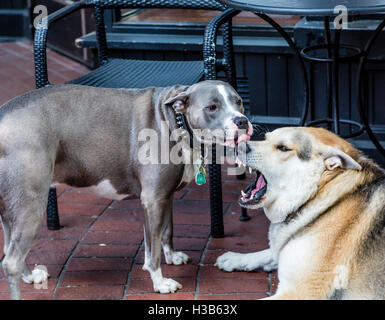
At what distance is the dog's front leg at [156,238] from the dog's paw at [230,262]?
0.28 metres

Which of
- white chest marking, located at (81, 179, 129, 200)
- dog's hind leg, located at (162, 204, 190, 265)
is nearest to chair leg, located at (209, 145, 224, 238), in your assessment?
dog's hind leg, located at (162, 204, 190, 265)

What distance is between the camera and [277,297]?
3111mm

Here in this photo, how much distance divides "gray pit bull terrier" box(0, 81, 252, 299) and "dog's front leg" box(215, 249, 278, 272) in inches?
11.6

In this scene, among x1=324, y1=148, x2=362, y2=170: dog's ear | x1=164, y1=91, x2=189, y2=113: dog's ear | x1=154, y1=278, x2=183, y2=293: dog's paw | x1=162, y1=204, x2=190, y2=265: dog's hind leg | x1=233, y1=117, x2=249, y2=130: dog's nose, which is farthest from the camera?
x1=162, y1=204, x2=190, y2=265: dog's hind leg

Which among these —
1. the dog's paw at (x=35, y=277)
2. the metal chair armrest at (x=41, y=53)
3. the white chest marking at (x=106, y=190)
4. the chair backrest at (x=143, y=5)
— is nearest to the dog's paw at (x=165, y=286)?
the white chest marking at (x=106, y=190)

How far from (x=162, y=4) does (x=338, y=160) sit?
1687 mm

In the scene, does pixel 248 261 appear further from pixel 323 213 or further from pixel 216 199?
pixel 323 213

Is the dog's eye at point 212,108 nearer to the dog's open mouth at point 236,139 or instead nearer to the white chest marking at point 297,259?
the dog's open mouth at point 236,139

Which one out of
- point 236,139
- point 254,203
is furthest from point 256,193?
point 236,139

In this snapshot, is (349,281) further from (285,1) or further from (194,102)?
(285,1)

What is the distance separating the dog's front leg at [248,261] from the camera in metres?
3.69

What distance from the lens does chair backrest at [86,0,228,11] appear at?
4160 millimetres

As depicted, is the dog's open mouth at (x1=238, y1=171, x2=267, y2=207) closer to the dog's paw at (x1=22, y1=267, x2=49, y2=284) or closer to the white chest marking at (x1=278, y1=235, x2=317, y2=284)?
the white chest marking at (x1=278, y1=235, x2=317, y2=284)

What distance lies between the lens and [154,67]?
14.0 feet
